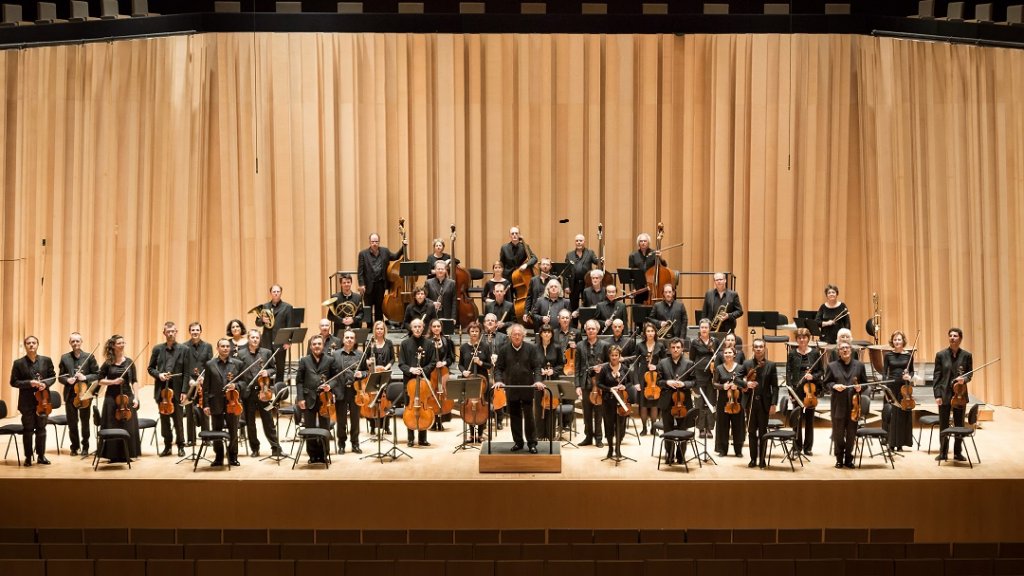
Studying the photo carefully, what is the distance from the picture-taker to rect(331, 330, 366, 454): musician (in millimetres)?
10320

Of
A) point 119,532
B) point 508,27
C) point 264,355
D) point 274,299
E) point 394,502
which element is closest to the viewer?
point 119,532

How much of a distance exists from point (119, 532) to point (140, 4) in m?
6.65

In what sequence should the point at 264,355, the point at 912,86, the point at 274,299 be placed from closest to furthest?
the point at 264,355 → the point at 274,299 → the point at 912,86

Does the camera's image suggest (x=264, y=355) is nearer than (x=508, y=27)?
Yes

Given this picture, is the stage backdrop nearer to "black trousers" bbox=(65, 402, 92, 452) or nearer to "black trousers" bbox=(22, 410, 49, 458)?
"black trousers" bbox=(65, 402, 92, 452)

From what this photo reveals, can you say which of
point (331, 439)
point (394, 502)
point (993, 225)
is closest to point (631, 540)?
point (394, 502)

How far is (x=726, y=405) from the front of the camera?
10.2 meters

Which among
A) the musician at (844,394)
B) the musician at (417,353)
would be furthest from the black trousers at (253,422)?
the musician at (844,394)

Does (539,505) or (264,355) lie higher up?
(264,355)

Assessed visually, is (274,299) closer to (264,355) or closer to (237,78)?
(264,355)

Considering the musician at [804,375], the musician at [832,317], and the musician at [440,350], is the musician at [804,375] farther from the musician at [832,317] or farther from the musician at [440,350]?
the musician at [440,350]

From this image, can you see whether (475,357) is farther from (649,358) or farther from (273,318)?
(273,318)

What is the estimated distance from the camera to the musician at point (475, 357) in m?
10.8

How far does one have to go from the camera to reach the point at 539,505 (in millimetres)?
9602
